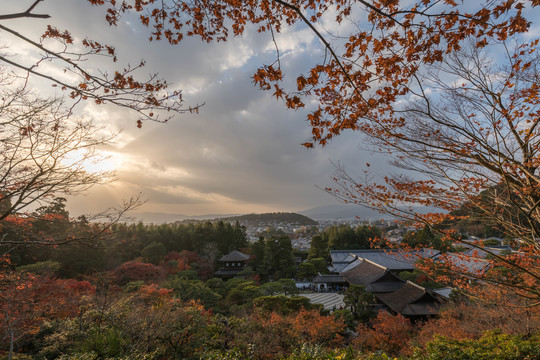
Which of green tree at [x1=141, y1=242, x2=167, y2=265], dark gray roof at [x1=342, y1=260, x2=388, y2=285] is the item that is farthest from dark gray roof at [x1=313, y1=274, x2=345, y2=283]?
green tree at [x1=141, y1=242, x2=167, y2=265]

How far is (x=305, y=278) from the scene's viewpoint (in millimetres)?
26781

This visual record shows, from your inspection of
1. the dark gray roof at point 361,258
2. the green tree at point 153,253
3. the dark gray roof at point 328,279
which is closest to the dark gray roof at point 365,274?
the dark gray roof at point 328,279

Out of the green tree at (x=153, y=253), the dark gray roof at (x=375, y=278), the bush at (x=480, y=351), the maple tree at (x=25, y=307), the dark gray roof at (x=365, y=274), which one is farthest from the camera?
the green tree at (x=153, y=253)

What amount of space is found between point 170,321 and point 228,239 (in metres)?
23.9

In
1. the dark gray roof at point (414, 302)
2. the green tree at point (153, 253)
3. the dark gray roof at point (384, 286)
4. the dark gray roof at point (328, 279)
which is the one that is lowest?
the dark gray roof at point (328, 279)

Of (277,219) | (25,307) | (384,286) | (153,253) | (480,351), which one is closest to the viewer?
(480,351)

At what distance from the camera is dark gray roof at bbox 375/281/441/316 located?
12.8 meters

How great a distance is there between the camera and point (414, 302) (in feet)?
44.1

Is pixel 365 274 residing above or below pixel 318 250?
below

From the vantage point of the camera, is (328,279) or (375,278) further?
(328,279)

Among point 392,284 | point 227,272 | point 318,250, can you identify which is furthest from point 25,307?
point 318,250

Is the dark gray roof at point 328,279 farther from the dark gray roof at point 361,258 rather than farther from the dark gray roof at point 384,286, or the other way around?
the dark gray roof at point 384,286

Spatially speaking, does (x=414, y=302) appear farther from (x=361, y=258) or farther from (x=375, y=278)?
(x=361, y=258)

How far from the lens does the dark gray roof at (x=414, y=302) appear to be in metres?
12.8
